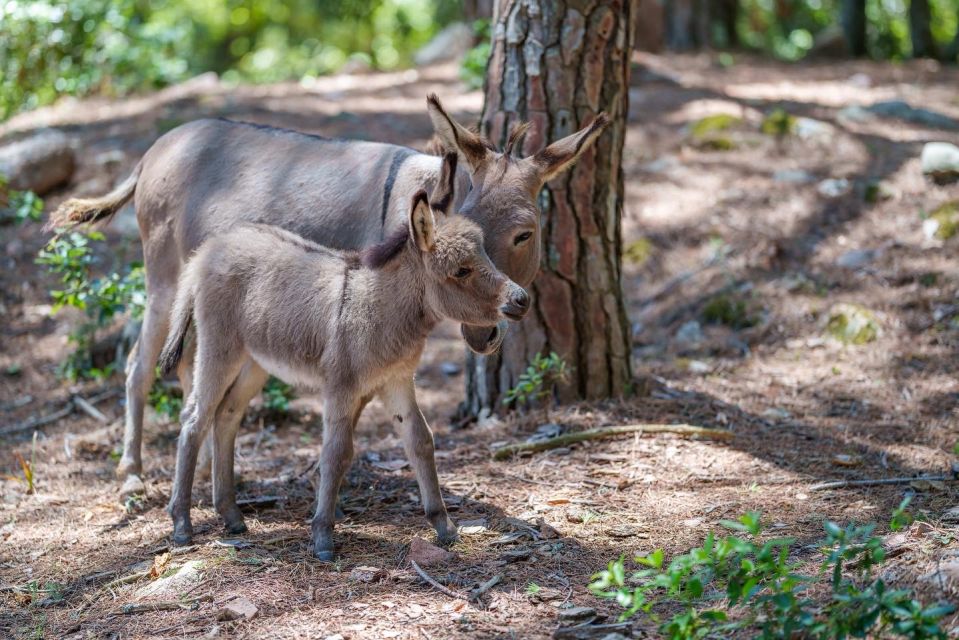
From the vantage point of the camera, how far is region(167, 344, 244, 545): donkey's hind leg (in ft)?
16.9

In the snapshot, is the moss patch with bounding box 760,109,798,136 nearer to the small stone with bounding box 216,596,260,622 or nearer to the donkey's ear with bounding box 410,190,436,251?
the donkey's ear with bounding box 410,190,436,251

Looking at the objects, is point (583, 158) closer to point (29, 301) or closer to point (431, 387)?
point (431, 387)

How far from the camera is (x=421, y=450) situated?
4.95 m

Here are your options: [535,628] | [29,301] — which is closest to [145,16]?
[29,301]

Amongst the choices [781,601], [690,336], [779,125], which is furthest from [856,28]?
[781,601]

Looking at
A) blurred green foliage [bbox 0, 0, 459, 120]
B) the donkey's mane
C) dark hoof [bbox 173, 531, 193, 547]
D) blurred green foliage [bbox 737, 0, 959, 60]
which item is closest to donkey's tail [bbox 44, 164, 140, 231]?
dark hoof [bbox 173, 531, 193, 547]

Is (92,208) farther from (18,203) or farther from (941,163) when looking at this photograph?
(941,163)

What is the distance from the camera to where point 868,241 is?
930 centimetres

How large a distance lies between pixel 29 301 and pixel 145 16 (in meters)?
14.4

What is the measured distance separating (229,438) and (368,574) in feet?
4.44

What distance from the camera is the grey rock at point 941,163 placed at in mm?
9727

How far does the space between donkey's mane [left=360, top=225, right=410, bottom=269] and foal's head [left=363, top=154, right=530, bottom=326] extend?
0.29 feet

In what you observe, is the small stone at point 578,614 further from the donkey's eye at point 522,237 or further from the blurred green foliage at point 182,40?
the blurred green foliage at point 182,40

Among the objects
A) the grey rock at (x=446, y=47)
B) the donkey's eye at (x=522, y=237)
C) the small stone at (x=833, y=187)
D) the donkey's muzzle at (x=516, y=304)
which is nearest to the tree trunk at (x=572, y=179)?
the donkey's eye at (x=522, y=237)
